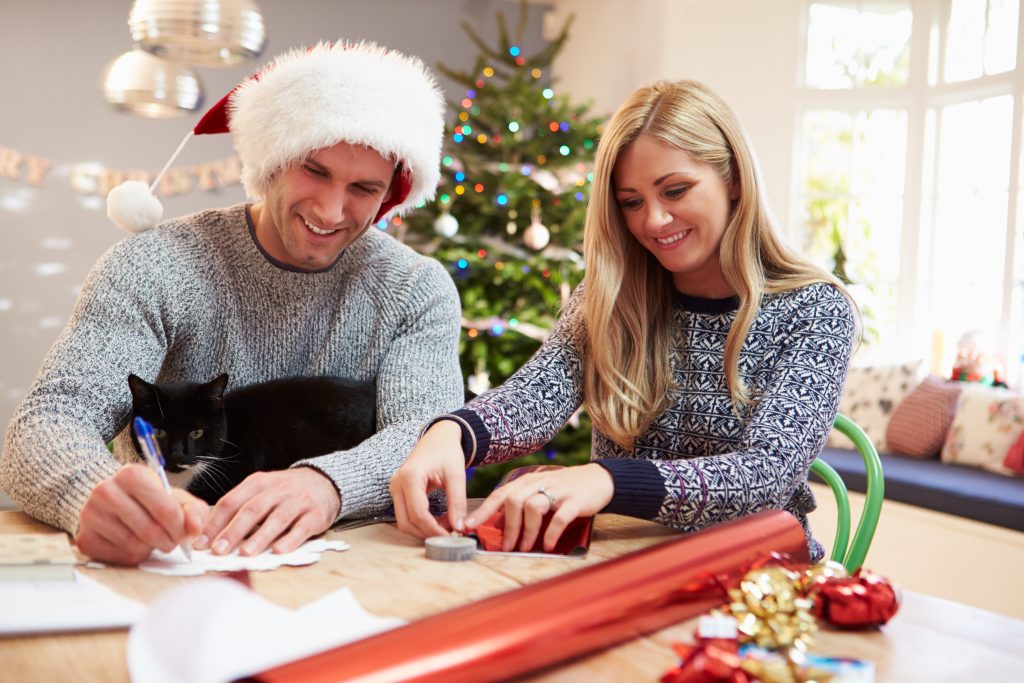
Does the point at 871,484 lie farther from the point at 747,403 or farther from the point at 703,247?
the point at 703,247

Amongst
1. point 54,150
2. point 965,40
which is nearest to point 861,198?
Answer: point 965,40

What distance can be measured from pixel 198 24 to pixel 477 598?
248cm

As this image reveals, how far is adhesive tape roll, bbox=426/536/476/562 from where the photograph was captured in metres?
1.11

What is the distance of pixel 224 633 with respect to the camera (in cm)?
76

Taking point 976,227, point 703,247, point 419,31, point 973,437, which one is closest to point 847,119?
point 976,227

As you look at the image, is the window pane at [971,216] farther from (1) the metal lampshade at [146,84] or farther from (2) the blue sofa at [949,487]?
(1) the metal lampshade at [146,84]

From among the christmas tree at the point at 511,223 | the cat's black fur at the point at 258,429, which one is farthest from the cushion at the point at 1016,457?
the cat's black fur at the point at 258,429

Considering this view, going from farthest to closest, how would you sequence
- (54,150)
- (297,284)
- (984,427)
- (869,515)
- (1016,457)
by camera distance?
(54,150), (984,427), (1016,457), (297,284), (869,515)

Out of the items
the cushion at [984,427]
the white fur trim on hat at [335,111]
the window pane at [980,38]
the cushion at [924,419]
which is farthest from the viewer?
the window pane at [980,38]

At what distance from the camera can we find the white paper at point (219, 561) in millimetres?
1049

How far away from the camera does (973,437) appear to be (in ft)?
13.9

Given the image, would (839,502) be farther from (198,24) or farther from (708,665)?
(198,24)

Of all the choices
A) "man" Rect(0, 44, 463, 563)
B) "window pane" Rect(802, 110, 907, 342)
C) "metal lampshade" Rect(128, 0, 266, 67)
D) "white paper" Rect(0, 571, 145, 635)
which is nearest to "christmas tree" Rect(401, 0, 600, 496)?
"window pane" Rect(802, 110, 907, 342)

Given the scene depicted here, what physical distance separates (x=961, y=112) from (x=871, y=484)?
4.26 meters
